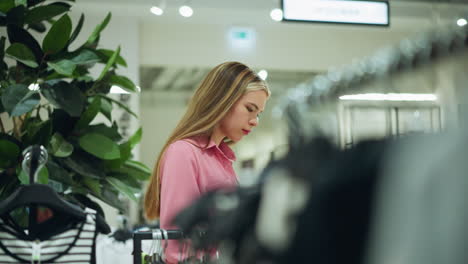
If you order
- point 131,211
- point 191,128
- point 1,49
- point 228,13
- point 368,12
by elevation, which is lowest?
point 131,211

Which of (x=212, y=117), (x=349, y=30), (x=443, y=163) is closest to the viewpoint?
(x=443, y=163)

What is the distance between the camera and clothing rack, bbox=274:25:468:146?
0.68m

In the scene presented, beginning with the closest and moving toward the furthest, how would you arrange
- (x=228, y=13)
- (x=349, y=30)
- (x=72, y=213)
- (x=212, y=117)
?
(x=72, y=213) → (x=212, y=117) → (x=228, y=13) → (x=349, y=30)

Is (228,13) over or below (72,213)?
over

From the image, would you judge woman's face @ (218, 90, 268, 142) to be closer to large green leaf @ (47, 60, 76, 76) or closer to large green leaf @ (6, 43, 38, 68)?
large green leaf @ (47, 60, 76, 76)

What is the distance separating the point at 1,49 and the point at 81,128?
0.51m

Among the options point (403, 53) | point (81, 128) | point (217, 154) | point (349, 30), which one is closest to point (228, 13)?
point (349, 30)

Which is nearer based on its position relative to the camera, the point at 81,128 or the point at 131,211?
the point at 81,128

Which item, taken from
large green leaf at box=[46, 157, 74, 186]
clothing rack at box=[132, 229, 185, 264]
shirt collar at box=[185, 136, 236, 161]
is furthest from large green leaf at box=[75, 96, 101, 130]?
clothing rack at box=[132, 229, 185, 264]

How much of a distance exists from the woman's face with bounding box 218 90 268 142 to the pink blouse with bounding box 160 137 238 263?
0.06 metres

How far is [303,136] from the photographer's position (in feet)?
1.92

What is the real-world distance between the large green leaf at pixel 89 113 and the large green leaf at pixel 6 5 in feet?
1.85

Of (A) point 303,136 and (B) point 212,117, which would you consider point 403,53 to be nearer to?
(A) point 303,136

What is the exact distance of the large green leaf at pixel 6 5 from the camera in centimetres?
267
